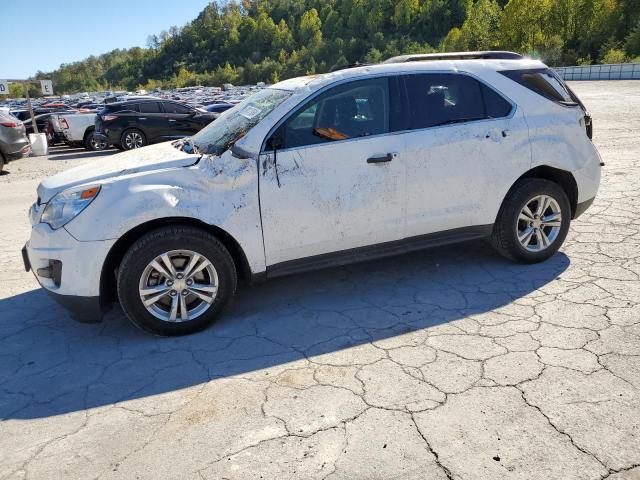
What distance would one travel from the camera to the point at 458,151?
4043mm

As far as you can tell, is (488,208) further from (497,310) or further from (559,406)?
(559,406)

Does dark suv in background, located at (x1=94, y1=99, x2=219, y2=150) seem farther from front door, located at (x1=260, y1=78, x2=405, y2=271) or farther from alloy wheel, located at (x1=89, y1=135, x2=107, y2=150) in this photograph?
front door, located at (x1=260, y1=78, x2=405, y2=271)

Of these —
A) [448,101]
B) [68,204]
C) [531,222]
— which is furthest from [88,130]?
[531,222]

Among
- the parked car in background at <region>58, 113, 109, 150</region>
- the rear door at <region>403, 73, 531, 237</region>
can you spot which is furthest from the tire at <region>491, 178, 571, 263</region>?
the parked car in background at <region>58, 113, 109, 150</region>

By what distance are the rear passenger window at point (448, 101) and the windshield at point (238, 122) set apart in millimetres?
1001

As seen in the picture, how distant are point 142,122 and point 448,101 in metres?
12.0

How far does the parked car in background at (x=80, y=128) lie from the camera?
15930 millimetres

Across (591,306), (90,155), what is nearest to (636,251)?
(591,306)

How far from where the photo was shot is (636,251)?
464 cm

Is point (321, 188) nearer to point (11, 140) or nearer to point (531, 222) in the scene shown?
point (531, 222)

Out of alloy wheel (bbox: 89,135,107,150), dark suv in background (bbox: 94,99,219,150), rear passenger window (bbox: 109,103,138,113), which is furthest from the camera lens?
alloy wheel (bbox: 89,135,107,150)

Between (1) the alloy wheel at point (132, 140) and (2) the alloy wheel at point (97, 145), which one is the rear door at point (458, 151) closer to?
(1) the alloy wheel at point (132, 140)

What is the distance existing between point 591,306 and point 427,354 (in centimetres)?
140

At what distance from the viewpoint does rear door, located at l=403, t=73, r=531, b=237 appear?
3982 mm
